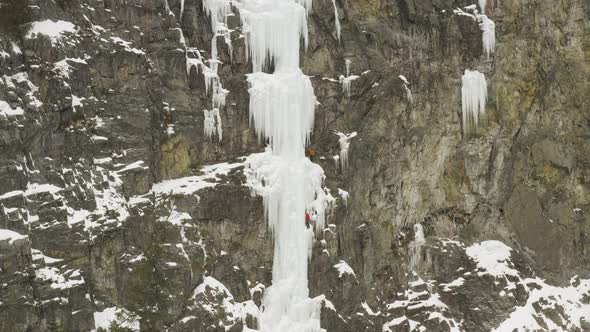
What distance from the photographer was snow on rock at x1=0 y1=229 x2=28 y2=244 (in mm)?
18969

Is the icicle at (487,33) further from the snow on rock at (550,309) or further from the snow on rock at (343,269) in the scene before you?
the snow on rock at (343,269)

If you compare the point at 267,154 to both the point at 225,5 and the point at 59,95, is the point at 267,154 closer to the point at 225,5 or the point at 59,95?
the point at 225,5

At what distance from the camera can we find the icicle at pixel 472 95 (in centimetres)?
2586

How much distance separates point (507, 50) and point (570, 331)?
979 cm

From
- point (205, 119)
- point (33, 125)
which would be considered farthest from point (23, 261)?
point (205, 119)

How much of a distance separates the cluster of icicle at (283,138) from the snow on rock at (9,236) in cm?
671

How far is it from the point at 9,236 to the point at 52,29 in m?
5.83

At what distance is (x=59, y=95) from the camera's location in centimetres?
2053

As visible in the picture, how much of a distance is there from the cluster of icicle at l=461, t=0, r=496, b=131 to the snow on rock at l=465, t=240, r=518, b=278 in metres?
4.12

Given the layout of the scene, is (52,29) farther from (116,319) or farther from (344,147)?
(344,147)

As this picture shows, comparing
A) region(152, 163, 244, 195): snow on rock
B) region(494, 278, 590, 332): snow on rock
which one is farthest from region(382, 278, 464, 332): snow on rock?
region(152, 163, 244, 195): snow on rock

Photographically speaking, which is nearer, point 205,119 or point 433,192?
point 205,119

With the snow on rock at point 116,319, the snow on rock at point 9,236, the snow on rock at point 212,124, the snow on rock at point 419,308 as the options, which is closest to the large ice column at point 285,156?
the snow on rock at point 212,124

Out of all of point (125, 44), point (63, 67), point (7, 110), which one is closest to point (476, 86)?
point (125, 44)
